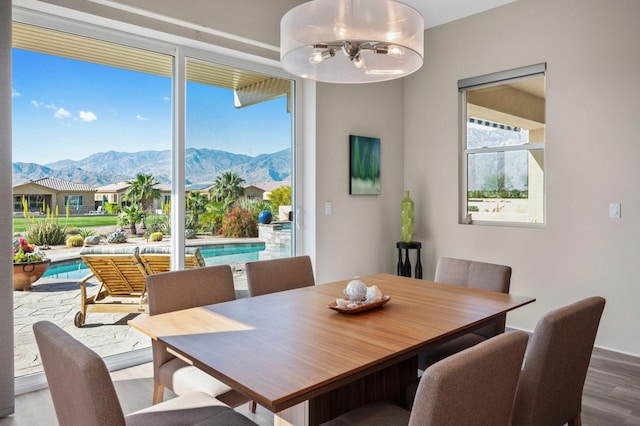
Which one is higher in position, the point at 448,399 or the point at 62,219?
the point at 62,219

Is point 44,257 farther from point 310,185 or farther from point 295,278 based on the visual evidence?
point 310,185

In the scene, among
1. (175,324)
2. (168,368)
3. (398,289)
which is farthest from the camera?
(398,289)

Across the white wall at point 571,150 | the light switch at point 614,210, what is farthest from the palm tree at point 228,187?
the light switch at point 614,210

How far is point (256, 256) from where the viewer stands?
3.88 meters

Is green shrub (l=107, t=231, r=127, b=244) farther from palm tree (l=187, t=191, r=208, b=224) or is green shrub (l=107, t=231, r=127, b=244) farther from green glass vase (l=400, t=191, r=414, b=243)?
green glass vase (l=400, t=191, r=414, b=243)

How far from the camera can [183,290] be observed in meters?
2.28

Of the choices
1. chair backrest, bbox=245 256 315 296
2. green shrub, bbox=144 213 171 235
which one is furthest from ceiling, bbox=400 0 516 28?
green shrub, bbox=144 213 171 235

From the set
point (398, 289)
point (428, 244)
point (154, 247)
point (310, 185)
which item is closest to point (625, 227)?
point (428, 244)

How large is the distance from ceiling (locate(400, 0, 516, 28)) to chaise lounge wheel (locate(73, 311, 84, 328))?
12.0 feet

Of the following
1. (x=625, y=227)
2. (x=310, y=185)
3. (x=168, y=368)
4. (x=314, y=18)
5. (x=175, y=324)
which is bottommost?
(x=168, y=368)

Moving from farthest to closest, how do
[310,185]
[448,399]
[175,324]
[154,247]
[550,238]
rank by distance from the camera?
[310,185] → [550,238] → [154,247] → [175,324] → [448,399]

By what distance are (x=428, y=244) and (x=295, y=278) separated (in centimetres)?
234

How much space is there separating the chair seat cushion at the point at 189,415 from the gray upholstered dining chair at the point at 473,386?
78 centimetres

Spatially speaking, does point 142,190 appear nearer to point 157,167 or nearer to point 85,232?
point 157,167
